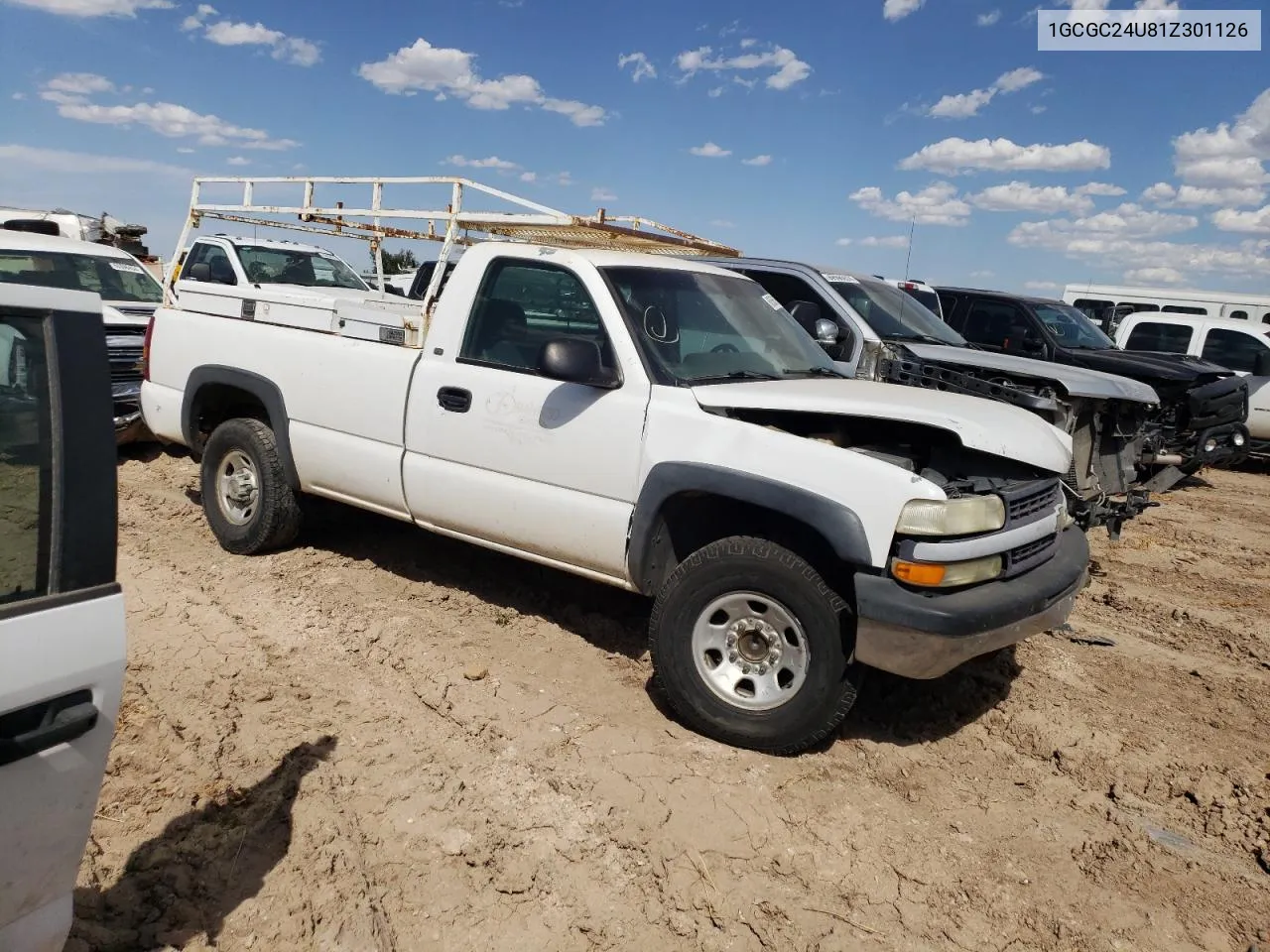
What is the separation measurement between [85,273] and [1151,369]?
1049 cm

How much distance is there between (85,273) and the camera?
9.20m

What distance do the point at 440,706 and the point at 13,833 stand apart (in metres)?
2.26

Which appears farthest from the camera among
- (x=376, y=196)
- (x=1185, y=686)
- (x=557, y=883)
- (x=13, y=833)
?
(x=376, y=196)

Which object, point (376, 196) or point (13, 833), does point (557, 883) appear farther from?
point (376, 196)

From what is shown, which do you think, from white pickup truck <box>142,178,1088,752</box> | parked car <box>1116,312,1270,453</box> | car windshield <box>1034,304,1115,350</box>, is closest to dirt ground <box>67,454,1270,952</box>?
white pickup truck <box>142,178,1088,752</box>

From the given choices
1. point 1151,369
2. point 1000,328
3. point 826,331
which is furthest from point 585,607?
point 1000,328

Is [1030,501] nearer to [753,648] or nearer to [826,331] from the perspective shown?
[753,648]

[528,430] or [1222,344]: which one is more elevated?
[1222,344]

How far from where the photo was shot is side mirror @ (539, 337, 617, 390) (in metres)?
3.90

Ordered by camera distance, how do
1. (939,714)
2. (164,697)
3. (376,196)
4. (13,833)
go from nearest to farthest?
(13,833) < (164,697) < (939,714) < (376,196)

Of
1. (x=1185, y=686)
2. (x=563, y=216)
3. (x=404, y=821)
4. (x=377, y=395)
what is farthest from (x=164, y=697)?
(x=1185, y=686)

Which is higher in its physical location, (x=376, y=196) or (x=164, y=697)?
(x=376, y=196)

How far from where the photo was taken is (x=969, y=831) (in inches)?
132

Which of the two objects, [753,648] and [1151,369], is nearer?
[753,648]
